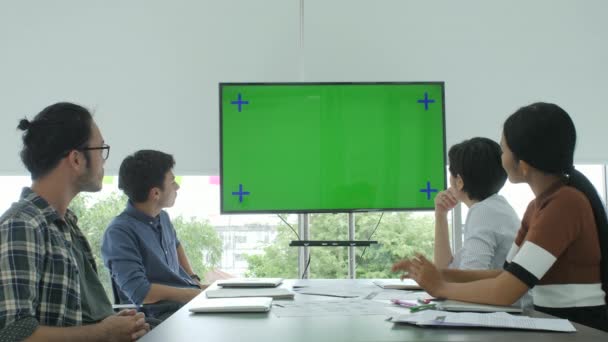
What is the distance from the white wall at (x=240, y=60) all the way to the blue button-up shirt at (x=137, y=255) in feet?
3.28

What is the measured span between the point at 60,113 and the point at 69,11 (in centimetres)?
251

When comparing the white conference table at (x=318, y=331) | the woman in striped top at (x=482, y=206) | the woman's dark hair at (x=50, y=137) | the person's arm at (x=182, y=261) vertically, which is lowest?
the person's arm at (x=182, y=261)

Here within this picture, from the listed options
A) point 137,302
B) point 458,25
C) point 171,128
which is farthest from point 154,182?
point 458,25

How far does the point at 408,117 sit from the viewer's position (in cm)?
383

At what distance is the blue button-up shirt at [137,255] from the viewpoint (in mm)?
2594

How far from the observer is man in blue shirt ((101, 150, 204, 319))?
2615 mm

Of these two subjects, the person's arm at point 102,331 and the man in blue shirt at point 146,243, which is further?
the man in blue shirt at point 146,243

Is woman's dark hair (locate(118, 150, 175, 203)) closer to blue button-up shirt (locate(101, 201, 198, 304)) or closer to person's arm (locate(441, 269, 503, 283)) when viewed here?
blue button-up shirt (locate(101, 201, 198, 304))

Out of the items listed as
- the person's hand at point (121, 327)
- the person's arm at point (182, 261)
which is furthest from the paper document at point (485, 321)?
the person's arm at point (182, 261)

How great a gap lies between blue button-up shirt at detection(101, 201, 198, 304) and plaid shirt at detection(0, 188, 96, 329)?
872 millimetres

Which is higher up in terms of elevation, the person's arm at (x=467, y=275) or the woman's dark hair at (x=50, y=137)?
the woman's dark hair at (x=50, y=137)

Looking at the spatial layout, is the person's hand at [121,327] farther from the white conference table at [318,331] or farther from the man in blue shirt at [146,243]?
the man in blue shirt at [146,243]

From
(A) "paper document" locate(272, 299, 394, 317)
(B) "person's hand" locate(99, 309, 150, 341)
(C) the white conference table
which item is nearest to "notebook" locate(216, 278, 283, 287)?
(A) "paper document" locate(272, 299, 394, 317)

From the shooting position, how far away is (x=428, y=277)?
177 cm
